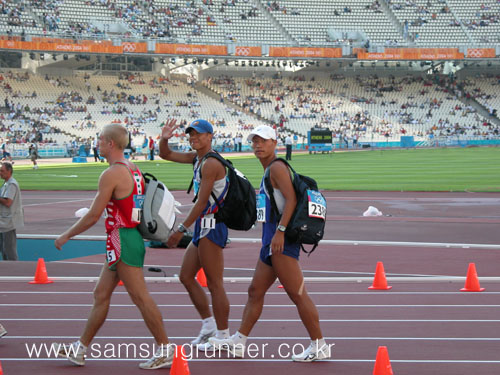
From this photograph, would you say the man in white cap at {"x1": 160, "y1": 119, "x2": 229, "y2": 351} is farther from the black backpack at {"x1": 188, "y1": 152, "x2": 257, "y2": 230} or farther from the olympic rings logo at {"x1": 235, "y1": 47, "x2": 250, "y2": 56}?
the olympic rings logo at {"x1": 235, "y1": 47, "x2": 250, "y2": 56}

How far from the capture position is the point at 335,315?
842 cm

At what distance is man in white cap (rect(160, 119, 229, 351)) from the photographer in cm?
697

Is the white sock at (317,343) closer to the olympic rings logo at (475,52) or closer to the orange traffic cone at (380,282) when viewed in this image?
the orange traffic cone at (380,282)

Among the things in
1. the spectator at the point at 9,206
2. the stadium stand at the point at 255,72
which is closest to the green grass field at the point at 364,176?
the spectator at the point at 9,206

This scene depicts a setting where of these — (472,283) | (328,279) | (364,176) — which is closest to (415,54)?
(364,176)

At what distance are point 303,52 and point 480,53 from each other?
17.4 meters

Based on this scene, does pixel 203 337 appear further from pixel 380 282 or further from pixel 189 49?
pixel 189 49

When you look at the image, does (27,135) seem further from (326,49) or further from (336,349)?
(336,349)

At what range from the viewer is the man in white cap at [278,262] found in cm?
656

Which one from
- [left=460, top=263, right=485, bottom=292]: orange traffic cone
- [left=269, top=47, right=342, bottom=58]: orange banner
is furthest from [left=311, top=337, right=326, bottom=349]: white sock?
[left=269, top=47, right=342, bottom=58]: orange banner

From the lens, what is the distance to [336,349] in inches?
278

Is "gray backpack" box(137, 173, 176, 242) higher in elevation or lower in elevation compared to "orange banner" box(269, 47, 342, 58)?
lower

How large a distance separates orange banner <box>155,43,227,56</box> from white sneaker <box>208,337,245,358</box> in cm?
6155

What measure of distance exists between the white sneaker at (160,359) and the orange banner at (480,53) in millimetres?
74726
